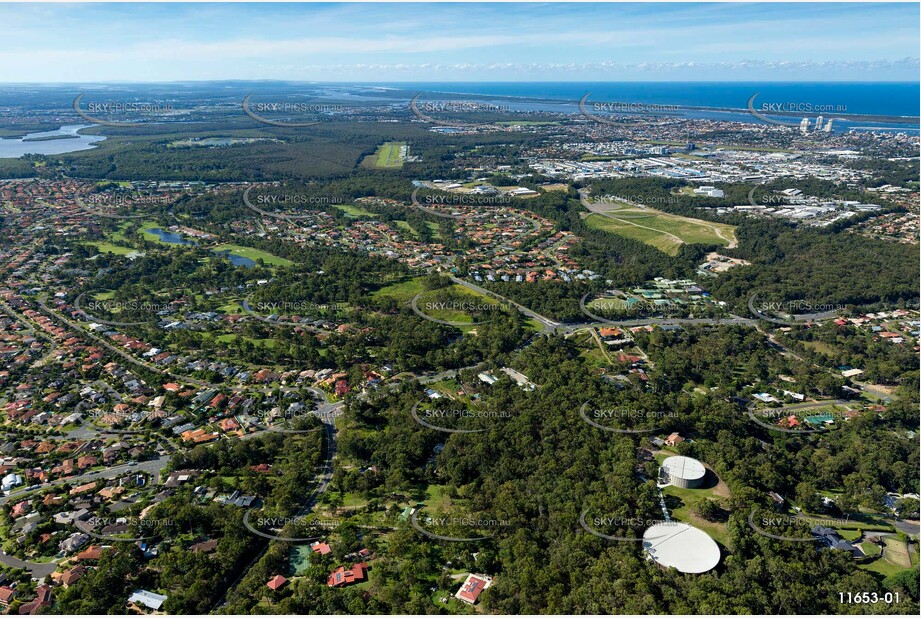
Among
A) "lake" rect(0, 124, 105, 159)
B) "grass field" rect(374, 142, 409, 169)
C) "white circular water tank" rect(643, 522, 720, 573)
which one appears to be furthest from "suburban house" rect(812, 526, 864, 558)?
"lake" rect(0, 124, 105, 159)

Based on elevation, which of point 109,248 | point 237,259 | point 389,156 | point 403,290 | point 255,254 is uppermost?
point 389,156

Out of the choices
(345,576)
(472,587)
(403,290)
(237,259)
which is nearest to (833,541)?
(472,587)

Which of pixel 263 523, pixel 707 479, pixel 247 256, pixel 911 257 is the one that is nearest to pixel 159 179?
pixel 247 256

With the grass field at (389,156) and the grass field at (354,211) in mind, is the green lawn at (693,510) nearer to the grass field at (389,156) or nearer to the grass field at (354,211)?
the grass field at (354,211)

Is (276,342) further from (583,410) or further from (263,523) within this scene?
(583,410)

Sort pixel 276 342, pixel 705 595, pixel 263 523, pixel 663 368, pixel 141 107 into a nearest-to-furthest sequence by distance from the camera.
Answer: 1. pixel 705 595
2. pixel 263 523
3. pixel 663 368
4. pixel 276 342
5. pixel 141 107

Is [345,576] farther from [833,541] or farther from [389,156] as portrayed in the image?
[389,156]
